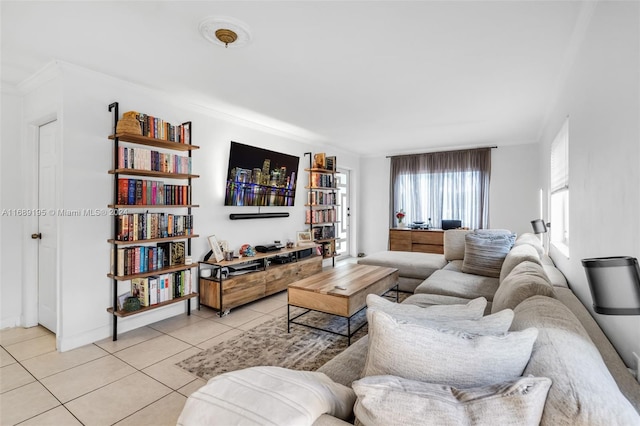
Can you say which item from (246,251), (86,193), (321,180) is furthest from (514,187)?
(86,193)

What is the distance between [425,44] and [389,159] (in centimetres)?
464

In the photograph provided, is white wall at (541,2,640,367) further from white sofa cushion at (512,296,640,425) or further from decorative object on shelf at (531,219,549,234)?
decorative object on shelf at (531,219,549,234)

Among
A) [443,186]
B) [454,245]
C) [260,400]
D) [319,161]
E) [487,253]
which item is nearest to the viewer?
[260,400]

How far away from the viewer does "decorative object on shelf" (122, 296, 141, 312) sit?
9.42 feet

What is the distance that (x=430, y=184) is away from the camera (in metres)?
6.35

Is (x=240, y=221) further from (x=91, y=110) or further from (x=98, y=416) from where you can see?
(x=98, y=416)

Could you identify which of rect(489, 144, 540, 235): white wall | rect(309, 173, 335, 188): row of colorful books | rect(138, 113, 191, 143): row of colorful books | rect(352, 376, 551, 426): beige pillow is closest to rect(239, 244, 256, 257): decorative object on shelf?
rect(138, 113, 191, 143): row of colorful books

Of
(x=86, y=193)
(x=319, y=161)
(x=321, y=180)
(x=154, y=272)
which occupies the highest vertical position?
(x=319, y=161)

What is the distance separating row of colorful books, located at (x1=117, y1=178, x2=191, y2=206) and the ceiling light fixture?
5.02ft

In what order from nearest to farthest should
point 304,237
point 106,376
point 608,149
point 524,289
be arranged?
point 608,149 → point 524,289 → point 106,376 → point 304,237

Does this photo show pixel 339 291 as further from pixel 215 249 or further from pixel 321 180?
pixel 321 180

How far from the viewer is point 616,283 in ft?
2.59

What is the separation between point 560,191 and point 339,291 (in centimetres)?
235

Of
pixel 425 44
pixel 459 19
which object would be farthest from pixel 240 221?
pixel 459 19
